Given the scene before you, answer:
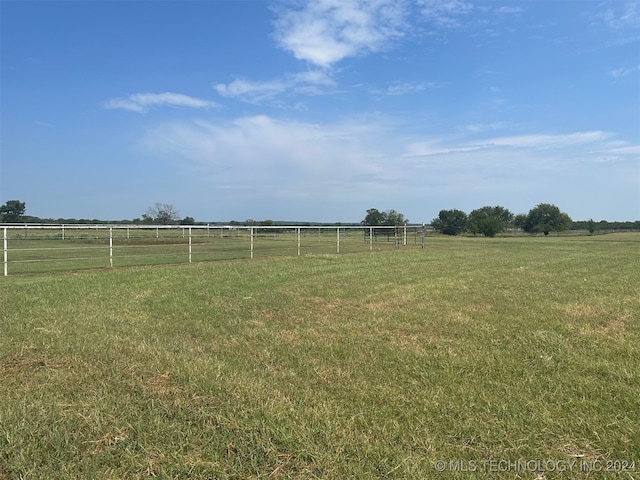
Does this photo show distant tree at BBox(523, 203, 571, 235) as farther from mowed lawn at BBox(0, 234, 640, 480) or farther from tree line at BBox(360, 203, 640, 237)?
mowed lawn at BBox(0, 234, 640, 480)

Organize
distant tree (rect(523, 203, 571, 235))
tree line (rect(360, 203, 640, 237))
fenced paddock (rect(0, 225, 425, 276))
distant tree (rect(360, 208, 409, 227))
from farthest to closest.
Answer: distant tree (rect(523, 203, 571, 235)) → tree line (rect(360, 203, 640, 237)) → distant tree (rect(360, 208, 409, 227)) → fenced paddock (rect(0, 225, 425, 276))

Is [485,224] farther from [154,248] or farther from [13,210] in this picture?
[13,210]

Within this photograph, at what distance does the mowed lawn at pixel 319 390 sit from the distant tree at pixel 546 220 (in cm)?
9695

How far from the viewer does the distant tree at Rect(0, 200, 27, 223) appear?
75125 mm

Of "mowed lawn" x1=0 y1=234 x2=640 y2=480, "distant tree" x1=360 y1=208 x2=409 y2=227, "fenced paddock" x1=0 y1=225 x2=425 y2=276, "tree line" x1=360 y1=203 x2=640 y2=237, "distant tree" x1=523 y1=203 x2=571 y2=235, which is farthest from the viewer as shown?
"distant tree" x1=523 y1=203 x2=571 y2=235

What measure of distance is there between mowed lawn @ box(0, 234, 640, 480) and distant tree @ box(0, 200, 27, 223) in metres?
84.3

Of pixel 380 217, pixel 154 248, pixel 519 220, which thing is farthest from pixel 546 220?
pixel 154 248

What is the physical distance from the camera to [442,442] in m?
2.65

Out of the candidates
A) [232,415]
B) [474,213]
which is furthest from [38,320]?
[474,213]

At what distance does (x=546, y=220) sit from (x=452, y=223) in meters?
25.3

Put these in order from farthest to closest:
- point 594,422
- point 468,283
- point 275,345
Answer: point 468,283
point 275,345
point 594,422

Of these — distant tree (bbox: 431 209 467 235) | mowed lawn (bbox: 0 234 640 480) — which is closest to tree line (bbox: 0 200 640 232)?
distant tree (bbox: 431 209 467 235)

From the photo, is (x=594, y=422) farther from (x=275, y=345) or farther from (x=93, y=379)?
(x=93, y=379)

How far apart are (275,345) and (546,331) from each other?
10.9 ft
